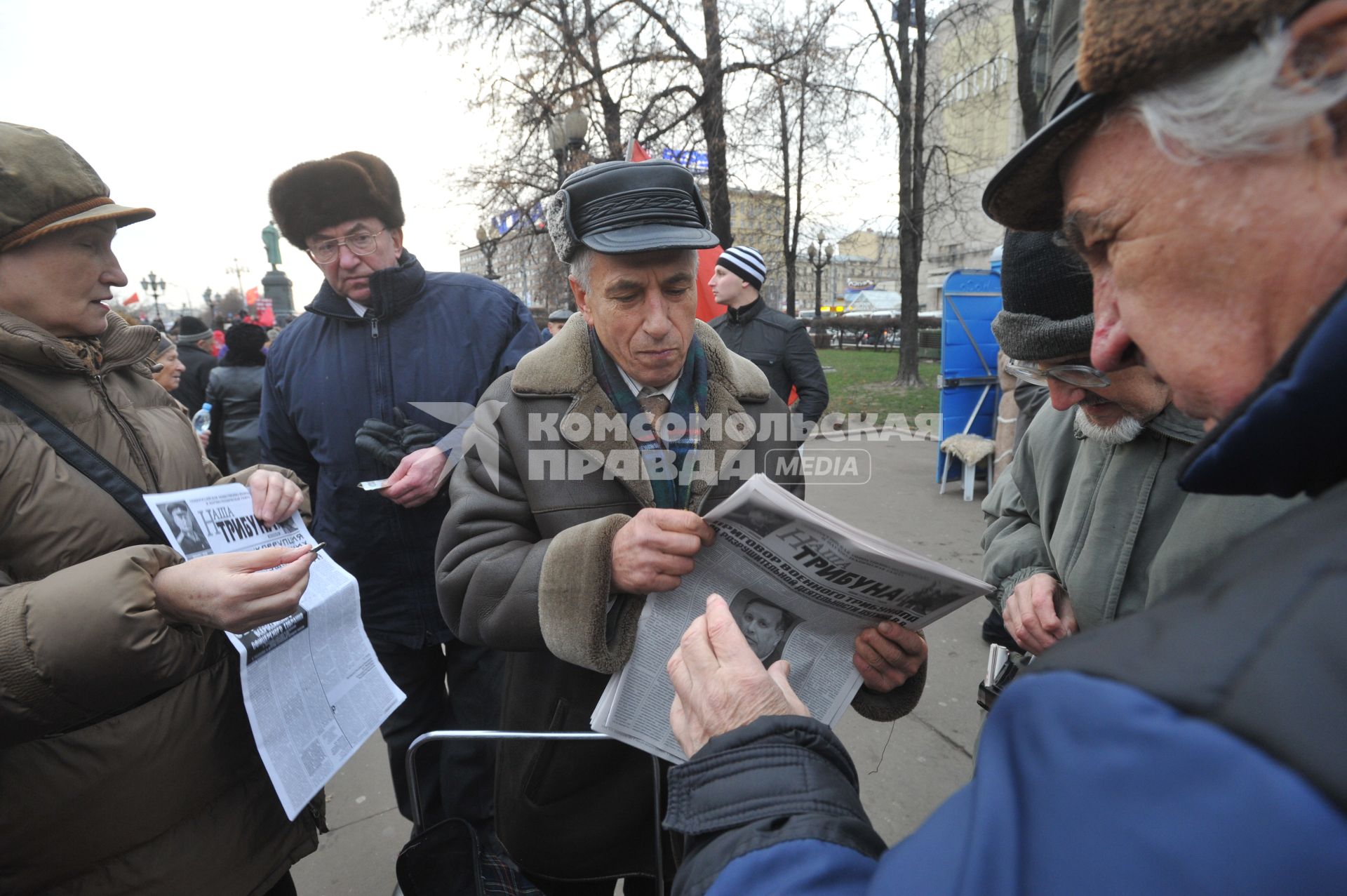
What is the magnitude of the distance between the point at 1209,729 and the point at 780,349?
4.65 meters

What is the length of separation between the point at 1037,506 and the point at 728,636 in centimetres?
116

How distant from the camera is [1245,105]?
52 centimetres

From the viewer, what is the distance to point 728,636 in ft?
3.06

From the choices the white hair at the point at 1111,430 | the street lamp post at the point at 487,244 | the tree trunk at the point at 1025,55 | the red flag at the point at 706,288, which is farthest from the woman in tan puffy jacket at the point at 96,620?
the street lamp post at the point at 487,244

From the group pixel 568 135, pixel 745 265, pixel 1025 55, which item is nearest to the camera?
pixel 745 265

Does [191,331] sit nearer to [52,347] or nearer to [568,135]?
[568,135]

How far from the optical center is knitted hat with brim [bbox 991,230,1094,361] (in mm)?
1355

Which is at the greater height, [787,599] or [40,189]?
[40,189]

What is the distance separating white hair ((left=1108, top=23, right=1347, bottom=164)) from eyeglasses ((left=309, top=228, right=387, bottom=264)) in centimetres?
229

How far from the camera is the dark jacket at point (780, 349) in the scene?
16.1 feet

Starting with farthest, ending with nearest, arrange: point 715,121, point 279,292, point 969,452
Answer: point 279,292 → point 715,121 → point 969,452

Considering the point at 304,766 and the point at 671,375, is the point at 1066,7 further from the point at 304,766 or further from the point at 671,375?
the point at 304,766

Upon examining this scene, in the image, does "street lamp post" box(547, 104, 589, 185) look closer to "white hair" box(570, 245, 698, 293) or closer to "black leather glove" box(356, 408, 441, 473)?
"black leather glove" box(356, 408, 441, 473)

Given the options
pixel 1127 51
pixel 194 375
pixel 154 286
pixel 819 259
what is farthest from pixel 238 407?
pixel 154 286
